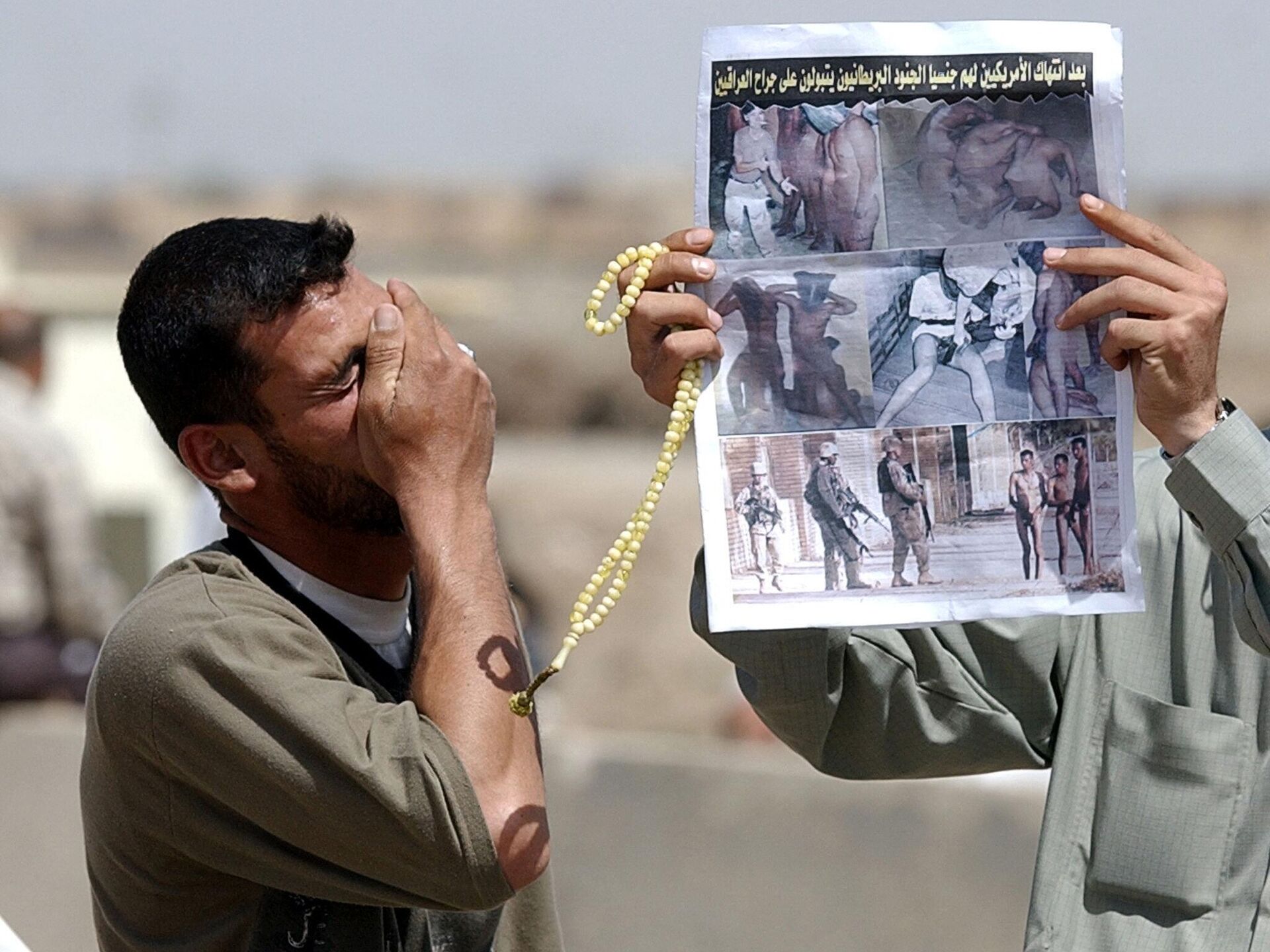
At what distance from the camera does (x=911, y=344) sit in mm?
1991

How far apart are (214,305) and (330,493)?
30 cm

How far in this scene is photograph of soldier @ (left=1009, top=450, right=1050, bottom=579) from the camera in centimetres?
200

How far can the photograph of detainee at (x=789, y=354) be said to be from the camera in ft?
6.52

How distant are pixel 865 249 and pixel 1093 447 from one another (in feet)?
1.23

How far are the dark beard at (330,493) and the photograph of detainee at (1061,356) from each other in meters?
0.86

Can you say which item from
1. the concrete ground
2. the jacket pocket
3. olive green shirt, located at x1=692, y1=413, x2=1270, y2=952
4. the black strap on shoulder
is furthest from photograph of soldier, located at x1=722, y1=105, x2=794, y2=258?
the concrete ground

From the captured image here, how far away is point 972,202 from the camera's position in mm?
1975

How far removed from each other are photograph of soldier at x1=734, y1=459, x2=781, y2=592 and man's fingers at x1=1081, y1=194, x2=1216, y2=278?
0.50 meters

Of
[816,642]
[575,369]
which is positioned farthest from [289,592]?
[575,369]

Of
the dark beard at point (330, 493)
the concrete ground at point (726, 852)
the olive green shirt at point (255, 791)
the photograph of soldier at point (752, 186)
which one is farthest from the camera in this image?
the concrete ground at point (726, 852)

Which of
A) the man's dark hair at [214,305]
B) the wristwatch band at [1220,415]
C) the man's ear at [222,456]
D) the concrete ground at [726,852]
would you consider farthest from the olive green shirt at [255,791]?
the concrete ground at [726,852]

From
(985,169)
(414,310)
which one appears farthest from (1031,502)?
(414,310)

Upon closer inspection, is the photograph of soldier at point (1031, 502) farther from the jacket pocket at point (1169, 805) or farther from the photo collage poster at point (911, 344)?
the jacket pocket at point (1169, 805)

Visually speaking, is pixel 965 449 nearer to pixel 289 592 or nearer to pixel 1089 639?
pixel 1089 639
